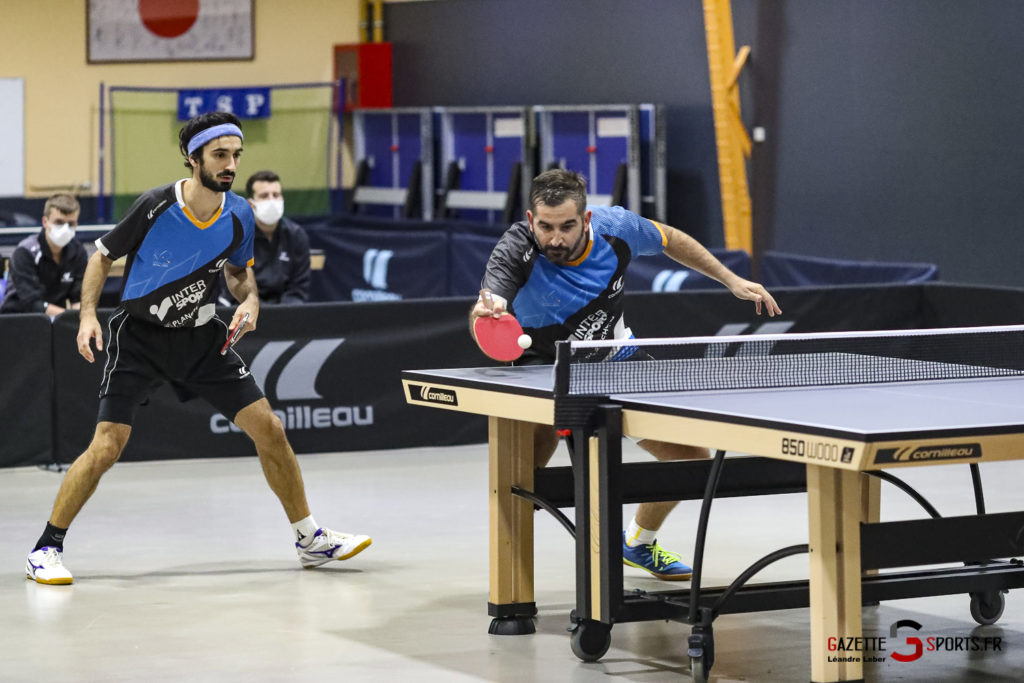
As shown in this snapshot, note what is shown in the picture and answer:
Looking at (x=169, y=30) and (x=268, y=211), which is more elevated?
(x=169, y=30)

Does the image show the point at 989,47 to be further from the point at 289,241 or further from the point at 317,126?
the point at 317,126

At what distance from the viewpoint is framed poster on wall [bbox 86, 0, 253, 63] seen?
58.1 ft

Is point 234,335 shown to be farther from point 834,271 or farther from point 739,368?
point 834,271

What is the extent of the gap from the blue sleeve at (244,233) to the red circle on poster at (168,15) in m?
11.8

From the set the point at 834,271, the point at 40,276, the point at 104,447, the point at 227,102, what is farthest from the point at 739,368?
the point at 227,102

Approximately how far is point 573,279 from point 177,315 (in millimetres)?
1625

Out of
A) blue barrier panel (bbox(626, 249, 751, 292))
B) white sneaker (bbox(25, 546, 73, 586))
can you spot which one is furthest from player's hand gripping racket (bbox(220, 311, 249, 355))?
blue barrier panel (bbox(626, 249, 751, 292))

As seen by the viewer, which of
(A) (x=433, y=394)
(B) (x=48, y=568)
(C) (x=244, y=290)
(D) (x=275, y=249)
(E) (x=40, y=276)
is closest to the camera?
(A) (x=433, y=394)

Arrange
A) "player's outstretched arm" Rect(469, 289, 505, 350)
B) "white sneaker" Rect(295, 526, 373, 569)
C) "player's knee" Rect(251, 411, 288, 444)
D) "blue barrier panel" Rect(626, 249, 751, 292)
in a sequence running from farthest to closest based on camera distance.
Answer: "blue barrier panel" Rect(626, 249, 751, 292)
"white sneaker" Rect(295, 526, 373, 569)
"player's knee" Rect(251, 411, 288, 444)
"player's outstretched arm" Rect(469, 289, 505, 350)

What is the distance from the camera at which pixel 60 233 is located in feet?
34.2

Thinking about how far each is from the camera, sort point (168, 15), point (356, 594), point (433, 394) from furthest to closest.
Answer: point (168, 15) < point (356, 594) < point (433, 394)

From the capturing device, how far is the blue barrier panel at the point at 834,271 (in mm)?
11938

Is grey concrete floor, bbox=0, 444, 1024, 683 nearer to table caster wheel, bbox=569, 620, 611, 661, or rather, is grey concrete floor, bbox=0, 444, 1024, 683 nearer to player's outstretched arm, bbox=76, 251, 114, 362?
table caster wheel, bbox=569, 620, 611, 661

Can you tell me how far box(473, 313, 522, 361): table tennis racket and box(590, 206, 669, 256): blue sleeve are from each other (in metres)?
0.69
